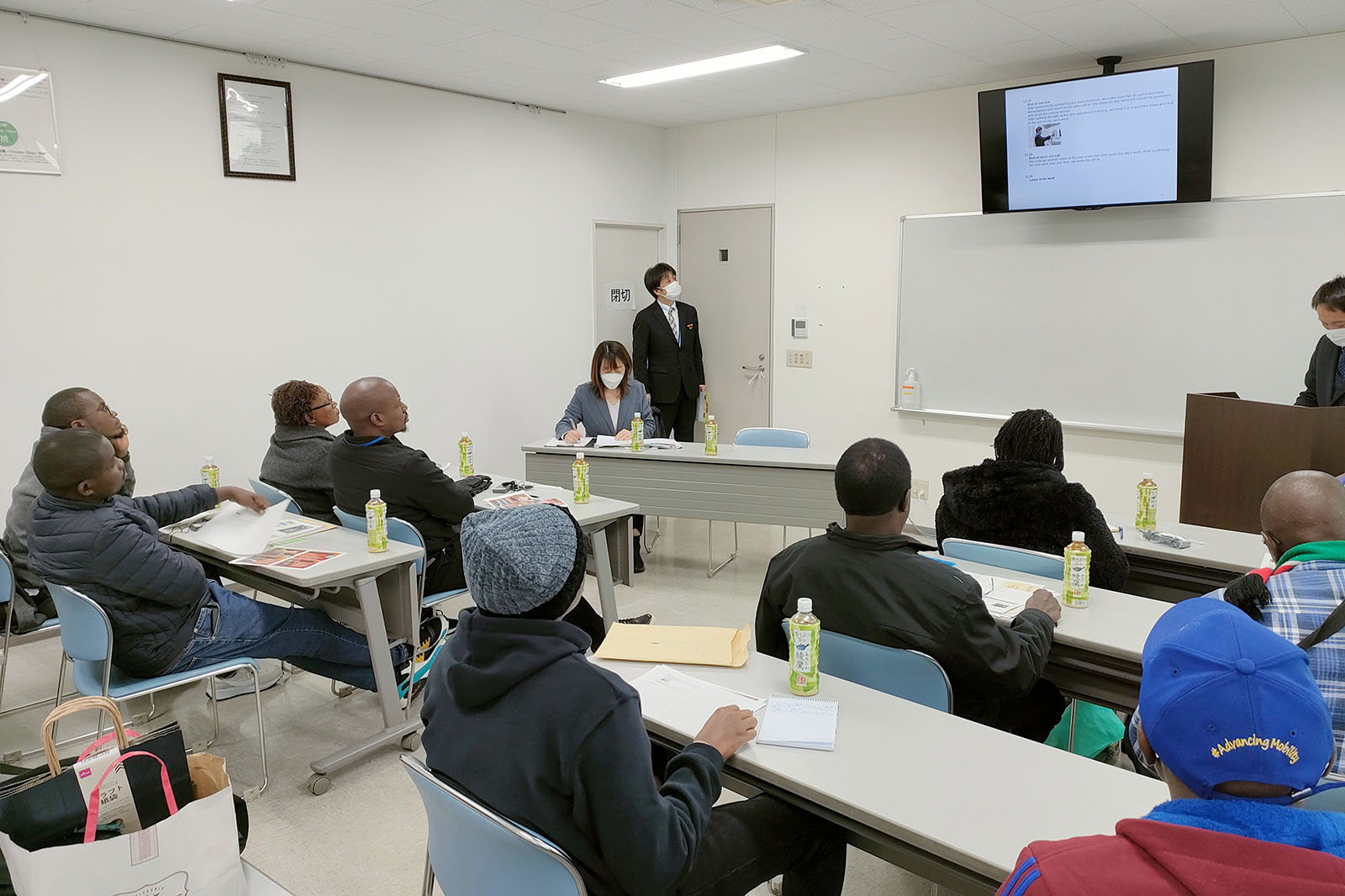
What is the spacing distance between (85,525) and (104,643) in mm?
355

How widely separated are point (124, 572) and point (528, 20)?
3071 mm

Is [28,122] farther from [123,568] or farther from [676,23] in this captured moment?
[676,23]

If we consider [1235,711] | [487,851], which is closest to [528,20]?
[487,851]

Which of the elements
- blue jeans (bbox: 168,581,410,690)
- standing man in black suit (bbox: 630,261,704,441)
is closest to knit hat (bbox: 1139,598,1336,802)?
blue jeans (bbox: 168,581,410,690)

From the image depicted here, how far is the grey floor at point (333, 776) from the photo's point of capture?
259 centimetres

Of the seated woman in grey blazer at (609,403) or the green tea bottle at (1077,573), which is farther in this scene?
the seated woman in grey blazer at (609,403)

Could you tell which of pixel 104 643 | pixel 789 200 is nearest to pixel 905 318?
pixel 789 200

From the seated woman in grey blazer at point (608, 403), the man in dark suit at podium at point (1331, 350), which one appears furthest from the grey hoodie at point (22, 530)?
the man in dark suit at podium at point (1331, 350)

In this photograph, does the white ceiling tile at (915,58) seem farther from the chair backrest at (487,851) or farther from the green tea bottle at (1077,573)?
the chair backrest at (487,851)

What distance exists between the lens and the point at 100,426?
3672mm

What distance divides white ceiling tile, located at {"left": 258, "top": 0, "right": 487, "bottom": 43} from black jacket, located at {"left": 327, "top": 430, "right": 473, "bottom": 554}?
6.61 ft

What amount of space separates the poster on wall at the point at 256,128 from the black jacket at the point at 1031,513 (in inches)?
162

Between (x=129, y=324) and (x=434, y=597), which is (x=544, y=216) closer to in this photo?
(x=129, y=324)

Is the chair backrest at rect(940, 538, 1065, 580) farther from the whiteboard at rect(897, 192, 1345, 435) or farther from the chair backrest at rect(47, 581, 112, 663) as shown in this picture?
the whiteboard at rect(897, 192, 1345, 435)
